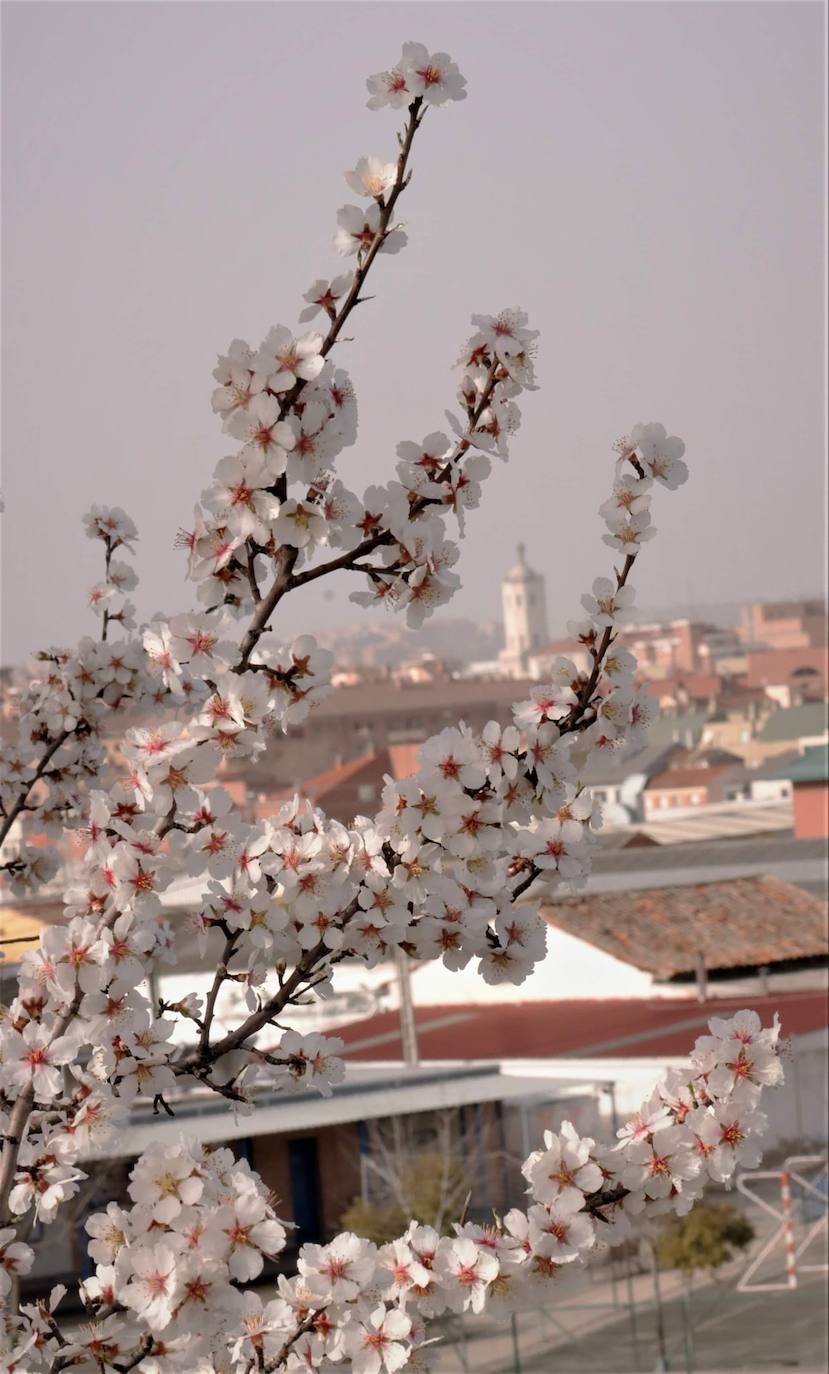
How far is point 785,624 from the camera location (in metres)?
81.0

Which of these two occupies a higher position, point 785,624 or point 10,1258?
point 785,624

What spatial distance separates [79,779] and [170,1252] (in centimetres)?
123

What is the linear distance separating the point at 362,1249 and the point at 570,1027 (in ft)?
46.9

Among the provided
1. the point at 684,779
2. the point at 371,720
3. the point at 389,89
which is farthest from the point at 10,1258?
the point at 371,720

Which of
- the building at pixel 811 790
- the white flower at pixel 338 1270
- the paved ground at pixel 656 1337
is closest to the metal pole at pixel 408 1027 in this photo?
the paved ground at pixel 656 1337

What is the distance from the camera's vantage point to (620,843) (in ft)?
88.6

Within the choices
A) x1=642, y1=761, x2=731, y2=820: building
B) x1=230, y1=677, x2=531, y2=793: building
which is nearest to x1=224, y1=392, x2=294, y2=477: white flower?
x1=642, y1=761, x2=731, y2=820: building

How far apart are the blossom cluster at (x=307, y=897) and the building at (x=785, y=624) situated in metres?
74.2

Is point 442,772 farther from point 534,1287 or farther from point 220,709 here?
point 534,1287

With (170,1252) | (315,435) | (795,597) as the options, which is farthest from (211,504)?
(795,597)

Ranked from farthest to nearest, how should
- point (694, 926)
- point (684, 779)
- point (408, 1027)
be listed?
point (684, 779) < point (694, 926) < point (408, 1027)

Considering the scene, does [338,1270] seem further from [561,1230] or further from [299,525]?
[299,525]

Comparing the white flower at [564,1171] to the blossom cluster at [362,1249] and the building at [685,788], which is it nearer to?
the blossom cluster at [362,1249]

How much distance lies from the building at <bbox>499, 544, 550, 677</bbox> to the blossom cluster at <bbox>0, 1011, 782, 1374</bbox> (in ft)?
278
